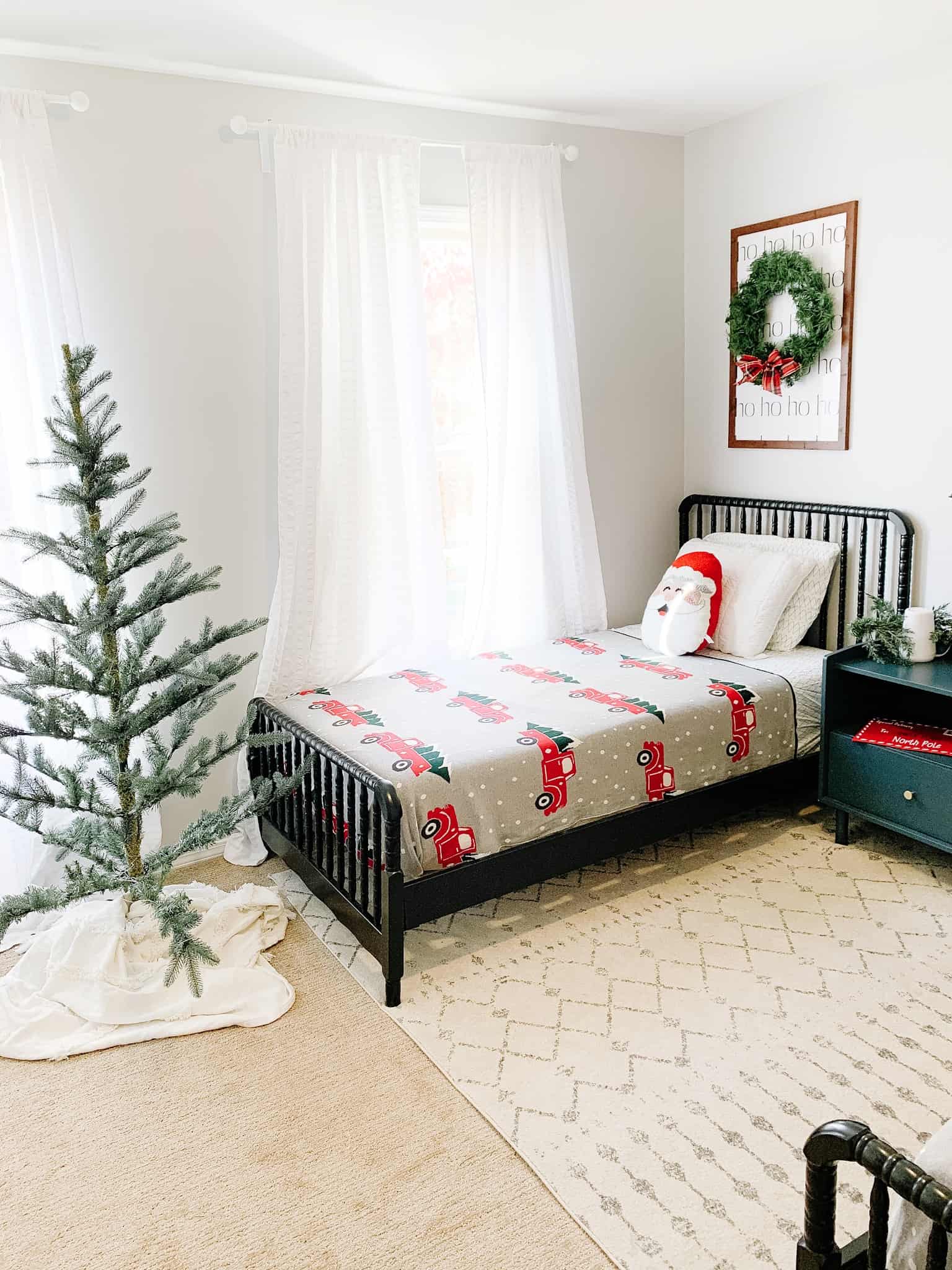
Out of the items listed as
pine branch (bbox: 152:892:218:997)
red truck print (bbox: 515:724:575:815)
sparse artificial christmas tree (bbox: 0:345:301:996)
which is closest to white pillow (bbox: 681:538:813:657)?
red truck print (bbox: 515:724:575:815)

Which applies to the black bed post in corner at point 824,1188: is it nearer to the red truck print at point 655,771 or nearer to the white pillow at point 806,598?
the red truck print at point 655,771

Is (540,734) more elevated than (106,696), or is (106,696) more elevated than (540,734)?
(106,696)

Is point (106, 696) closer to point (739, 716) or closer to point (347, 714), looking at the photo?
point (347, 714)

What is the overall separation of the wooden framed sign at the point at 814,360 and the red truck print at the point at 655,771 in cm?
145

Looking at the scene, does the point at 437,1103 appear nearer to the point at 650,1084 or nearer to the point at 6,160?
the point at 650,1084

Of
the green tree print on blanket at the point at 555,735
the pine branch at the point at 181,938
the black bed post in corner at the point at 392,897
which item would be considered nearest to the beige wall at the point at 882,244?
the green tree print on blanket at the point at 555,735

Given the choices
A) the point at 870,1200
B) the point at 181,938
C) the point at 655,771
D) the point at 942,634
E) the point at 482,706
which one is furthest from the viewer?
the point at 942,634

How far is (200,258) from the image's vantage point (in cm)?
319

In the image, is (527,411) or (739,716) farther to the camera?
(527,411)

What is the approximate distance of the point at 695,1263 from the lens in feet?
5.75

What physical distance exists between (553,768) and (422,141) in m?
2.19

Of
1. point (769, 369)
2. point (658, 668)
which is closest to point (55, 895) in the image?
point (658, 668)

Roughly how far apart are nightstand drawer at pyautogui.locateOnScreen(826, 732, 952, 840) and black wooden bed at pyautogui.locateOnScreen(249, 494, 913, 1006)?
7.8 inches

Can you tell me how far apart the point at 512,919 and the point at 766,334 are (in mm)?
2407
